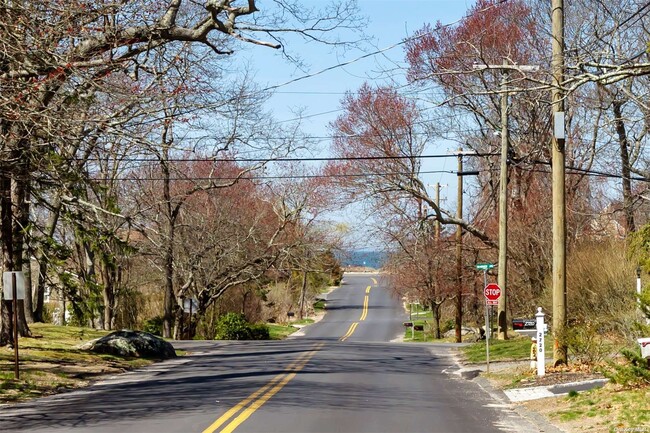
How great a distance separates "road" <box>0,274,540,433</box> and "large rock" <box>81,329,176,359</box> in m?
1.00

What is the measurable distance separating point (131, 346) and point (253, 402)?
12.3 meters

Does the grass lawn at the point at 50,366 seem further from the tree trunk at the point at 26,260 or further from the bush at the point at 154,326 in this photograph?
the bush at the point at 154,326

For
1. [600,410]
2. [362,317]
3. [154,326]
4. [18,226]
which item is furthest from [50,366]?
[362,317]

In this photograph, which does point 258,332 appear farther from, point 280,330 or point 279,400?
point 279,400

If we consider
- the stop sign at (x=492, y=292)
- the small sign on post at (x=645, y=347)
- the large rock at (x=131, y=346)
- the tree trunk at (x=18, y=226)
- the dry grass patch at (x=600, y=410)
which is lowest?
the large rock at (x=131, y=346)

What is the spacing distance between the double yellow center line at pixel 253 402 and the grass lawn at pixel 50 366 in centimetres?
428

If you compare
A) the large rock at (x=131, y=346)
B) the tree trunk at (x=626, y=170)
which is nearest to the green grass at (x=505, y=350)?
the tree trunk at (x=626, y=170)

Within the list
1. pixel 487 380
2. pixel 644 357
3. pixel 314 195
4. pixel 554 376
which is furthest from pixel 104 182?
pixel 644 357

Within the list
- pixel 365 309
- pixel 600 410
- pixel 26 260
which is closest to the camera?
pixel 600 410

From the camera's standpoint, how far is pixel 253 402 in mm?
15445

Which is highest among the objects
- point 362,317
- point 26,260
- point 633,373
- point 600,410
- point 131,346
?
point 26,260

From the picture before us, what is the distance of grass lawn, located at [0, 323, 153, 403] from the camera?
18.4 metres

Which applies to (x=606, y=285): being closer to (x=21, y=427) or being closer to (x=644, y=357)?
(x=644, y=357)

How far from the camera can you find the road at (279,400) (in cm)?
1292
